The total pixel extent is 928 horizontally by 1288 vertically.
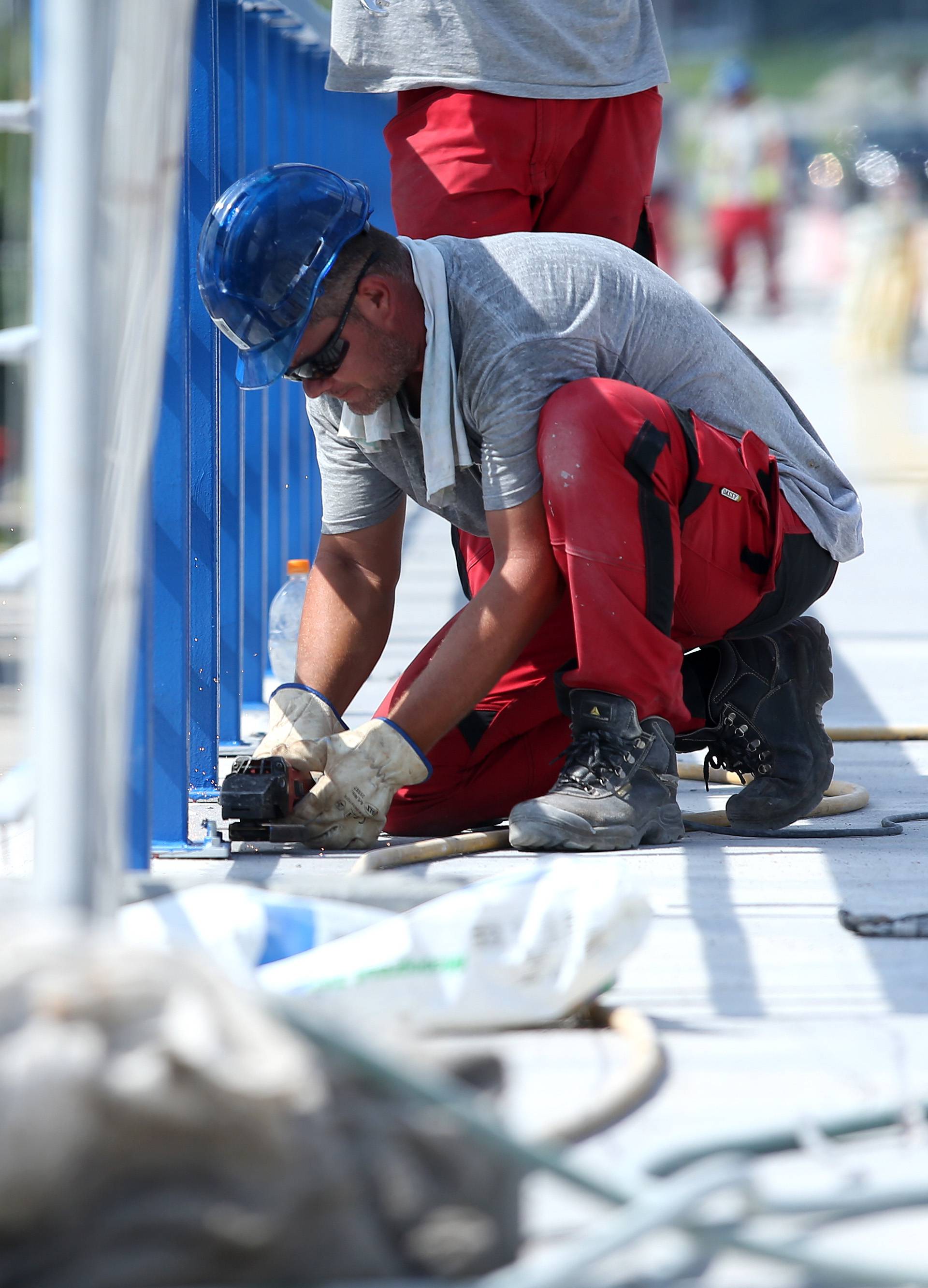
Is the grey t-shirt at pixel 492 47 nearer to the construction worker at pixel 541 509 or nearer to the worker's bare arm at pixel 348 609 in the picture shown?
the construction worker at pixel 541 509

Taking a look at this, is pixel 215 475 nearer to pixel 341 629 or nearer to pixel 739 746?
pixel 341 629

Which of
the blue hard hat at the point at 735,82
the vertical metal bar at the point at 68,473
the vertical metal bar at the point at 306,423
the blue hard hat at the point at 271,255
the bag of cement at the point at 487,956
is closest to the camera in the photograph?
the vertical metal bar at the point at 68,473

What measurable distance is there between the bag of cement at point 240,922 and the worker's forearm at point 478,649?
76 cm

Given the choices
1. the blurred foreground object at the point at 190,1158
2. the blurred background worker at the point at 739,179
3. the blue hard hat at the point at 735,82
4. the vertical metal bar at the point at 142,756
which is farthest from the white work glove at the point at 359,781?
the blue hard hat at the point at 735,82

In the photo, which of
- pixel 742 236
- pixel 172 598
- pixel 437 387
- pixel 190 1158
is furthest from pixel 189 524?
pixel 742 236

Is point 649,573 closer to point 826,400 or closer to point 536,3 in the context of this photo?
point 536,3

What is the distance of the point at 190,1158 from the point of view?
3.55 ft

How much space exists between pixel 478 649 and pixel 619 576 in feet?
0.76

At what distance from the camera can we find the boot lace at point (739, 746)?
279 cm

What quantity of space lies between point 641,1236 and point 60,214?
0.86 meters

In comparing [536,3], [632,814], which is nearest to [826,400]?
[536,3]

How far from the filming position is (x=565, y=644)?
286cm

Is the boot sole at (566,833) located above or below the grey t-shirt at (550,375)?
below

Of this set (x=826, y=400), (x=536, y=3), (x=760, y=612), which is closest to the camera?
(x=760, y=612)
